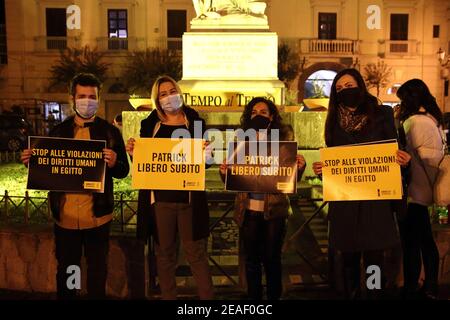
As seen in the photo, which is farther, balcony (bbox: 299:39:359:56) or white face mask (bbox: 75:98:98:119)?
balcony (bbox: 299:39:359:56)

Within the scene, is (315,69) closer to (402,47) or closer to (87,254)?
(402,47)

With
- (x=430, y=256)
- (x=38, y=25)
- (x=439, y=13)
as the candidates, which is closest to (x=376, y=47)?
(x=439, y=13)

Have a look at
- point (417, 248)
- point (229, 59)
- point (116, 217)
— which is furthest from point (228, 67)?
point (417, 248)

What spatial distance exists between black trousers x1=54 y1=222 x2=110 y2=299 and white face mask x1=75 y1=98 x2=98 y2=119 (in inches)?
36.6

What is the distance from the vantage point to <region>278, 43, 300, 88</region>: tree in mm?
32594

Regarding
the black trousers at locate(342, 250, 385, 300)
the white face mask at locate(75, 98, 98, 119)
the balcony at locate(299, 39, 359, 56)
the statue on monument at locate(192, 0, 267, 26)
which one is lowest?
the black trousers at locate(342, 250, 385, 300)

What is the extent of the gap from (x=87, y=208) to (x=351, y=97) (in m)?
2.30

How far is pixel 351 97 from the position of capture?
12.8ft

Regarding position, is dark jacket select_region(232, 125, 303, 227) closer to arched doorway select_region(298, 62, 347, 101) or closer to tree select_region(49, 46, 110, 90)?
tree select_region(49, 46, 110, 90)

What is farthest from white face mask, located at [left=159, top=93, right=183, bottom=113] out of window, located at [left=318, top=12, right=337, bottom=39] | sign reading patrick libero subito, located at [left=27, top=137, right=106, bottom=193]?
window, located at [left=318, top=12, right=337, bottom=39]

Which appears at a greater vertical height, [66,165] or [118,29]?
[118,29]

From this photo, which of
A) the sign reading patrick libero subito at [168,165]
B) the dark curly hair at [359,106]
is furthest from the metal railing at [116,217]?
the dark curly hair at [359,106]

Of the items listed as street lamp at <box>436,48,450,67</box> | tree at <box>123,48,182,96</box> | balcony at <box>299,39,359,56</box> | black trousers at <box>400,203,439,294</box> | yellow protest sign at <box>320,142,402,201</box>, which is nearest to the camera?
yellow protest sign at <box>320,142,402,201</box>

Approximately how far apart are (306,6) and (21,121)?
70.0 ft
